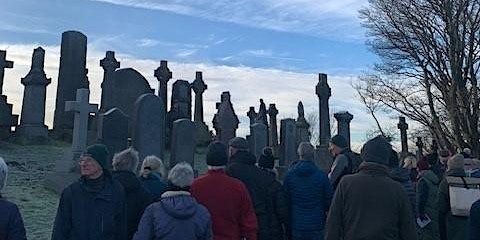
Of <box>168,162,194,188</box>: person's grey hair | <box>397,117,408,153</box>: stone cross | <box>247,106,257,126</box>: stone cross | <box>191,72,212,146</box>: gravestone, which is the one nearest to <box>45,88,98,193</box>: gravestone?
<box>168,162,194,188</box>: person's grey hair

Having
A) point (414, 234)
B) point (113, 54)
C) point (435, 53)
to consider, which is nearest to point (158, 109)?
point (414, 234)

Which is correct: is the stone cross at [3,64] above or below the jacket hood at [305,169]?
above

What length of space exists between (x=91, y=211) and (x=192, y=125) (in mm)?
8671

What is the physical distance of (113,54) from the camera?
A: 72.9 ft

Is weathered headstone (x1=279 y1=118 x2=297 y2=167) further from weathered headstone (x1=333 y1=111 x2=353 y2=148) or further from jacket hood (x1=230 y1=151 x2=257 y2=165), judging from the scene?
jacket hood (x1=230 y1=151 x2=257 y2=165)

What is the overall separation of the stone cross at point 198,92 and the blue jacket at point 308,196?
17.4 meters

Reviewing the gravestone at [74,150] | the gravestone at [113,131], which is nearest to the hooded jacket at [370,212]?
the gravestone at [113,131]

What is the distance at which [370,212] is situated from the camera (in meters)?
4.32

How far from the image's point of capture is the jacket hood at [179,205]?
4.12 m

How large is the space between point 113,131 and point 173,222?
7057mm

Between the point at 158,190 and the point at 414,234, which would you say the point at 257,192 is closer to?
the point at 158,190

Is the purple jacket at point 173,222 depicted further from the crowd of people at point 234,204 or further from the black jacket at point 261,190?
the black jacket at point 261,190

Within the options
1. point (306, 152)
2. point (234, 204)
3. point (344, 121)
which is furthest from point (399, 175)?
point (344, 121)

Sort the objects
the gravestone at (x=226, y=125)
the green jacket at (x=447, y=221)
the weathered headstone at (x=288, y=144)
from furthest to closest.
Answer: the weathered headstone at (x=288, y=144)
the gravestone at (x=226, y=125)
the green jacket at (x=447, y=221)
